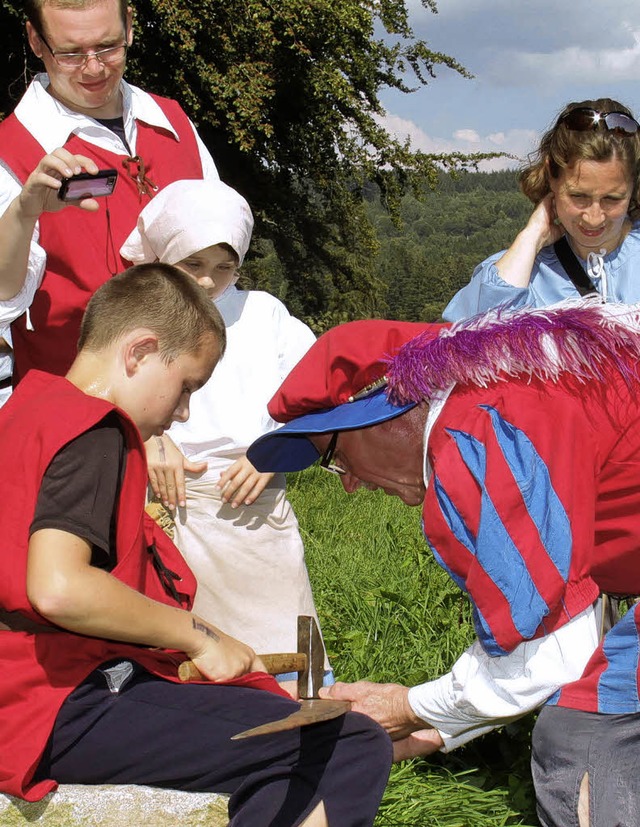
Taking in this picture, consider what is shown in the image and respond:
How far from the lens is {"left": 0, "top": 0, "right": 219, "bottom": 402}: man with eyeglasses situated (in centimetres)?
312

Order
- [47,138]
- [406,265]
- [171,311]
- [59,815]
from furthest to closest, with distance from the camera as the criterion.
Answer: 1. [406,265]
2. [47,138]
3. [171,311]
4. [59,815]

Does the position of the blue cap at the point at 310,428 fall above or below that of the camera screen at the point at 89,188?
below

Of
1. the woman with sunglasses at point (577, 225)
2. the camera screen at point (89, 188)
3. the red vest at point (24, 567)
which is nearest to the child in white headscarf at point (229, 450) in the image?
the camera screen at point (89, 188)

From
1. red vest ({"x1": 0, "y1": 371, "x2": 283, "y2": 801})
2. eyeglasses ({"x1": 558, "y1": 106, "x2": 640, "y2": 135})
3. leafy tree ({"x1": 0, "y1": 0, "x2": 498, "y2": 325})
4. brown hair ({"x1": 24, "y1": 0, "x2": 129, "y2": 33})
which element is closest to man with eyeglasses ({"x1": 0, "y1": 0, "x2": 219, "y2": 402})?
brown hair ({"x1": 24, "y1": 0, "x2": 129, "y2": 33})

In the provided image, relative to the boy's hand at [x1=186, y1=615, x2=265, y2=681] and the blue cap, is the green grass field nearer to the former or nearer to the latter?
the boy's hand at [x1=186, y1=615, x2=265, y2=681]

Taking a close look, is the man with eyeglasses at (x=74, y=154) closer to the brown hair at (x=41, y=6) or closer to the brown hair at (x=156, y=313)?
the brown hair at (x=41, y=6)

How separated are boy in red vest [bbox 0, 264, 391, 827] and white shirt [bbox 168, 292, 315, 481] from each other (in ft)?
3.05

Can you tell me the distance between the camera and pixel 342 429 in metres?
2.30

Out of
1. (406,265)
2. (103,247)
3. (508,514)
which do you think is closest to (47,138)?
(103,247)

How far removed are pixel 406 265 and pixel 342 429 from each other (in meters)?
50.2

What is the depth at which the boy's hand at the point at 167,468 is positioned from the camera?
3252 mm

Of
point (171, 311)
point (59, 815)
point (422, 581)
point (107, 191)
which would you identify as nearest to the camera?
point (59, 815)

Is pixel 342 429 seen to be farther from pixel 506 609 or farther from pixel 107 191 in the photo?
pixel 107 191

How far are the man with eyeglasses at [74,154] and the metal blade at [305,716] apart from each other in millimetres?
1583
